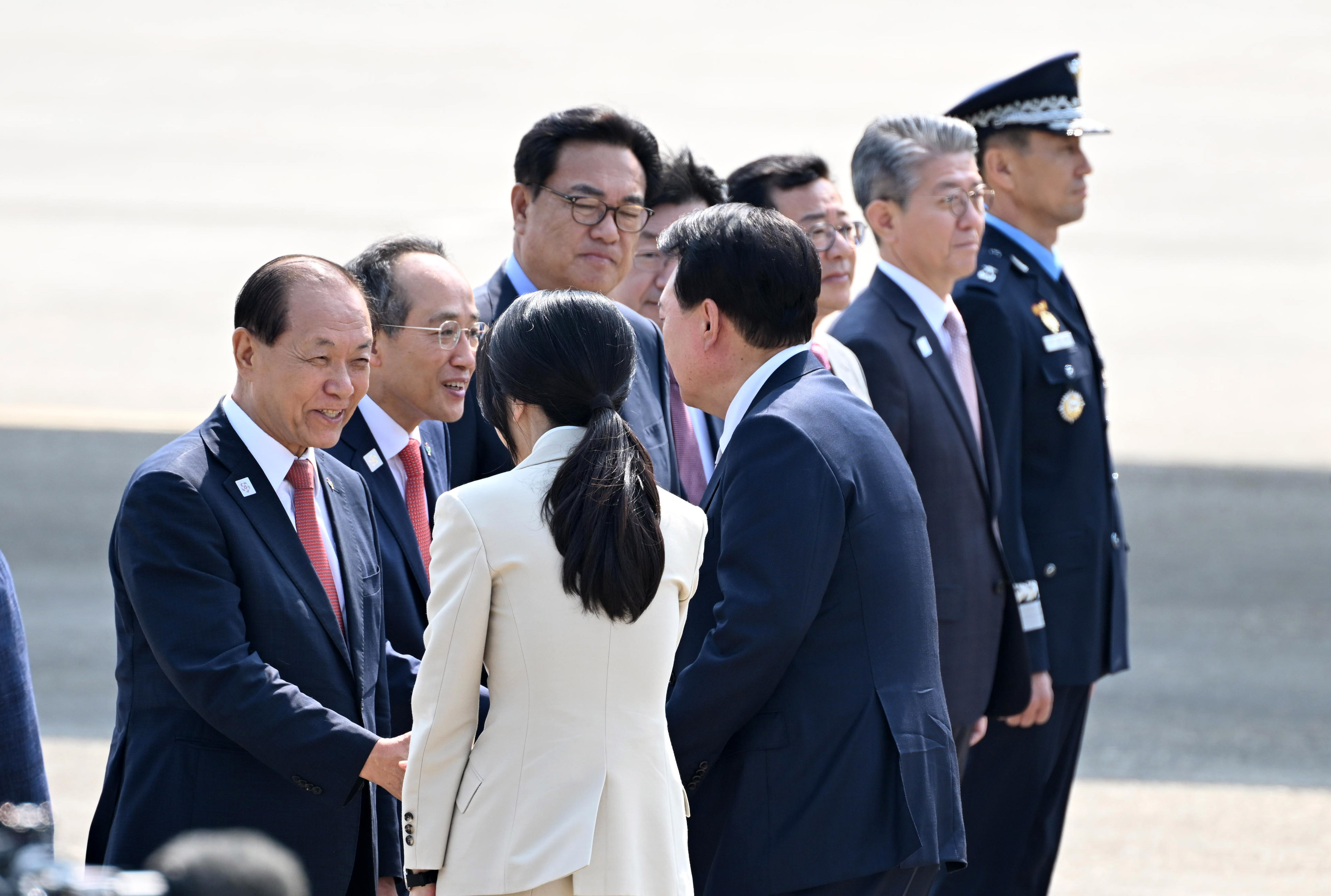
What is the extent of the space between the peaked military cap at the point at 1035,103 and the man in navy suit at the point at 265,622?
2260mm

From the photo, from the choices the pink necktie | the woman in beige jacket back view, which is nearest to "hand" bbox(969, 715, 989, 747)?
the pink necktie

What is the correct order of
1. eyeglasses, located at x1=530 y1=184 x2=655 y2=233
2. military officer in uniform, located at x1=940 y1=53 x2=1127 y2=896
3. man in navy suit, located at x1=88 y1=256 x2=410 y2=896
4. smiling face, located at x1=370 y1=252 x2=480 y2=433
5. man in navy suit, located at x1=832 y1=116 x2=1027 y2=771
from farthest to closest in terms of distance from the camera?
military officer in uniform, located at x1=940 y1=53 x2=1127 y2=896 → eyeglasses, located at x1=530 y1=184 x2=655 y2=233 → man in navy suit, located at x1=832 y1=116 x2=1027 y2=771 → smiling face, located at x1=370 y1=252 x2=480 y2=433 → man in navy suit, located at x1=88 y1=256 x2=410 y2=896

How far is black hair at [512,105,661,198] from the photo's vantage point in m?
3.48

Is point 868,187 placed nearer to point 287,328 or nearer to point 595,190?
point 595,190

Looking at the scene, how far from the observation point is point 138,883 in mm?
1189

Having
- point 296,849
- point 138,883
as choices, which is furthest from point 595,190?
point 138,883

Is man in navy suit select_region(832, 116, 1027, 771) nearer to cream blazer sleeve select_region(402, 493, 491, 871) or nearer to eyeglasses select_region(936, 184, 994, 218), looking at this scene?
eyeglasses select_region(936, 184, 994, 218)

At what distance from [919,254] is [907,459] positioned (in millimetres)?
535

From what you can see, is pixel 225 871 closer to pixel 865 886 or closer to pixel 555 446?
pixel 555 446

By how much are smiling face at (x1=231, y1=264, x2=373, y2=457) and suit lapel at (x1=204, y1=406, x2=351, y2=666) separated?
0.26 ft

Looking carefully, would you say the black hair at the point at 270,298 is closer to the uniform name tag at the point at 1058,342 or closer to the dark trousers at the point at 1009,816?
the uniform name tag at the point at 1058,342

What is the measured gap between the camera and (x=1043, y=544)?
12.6ft

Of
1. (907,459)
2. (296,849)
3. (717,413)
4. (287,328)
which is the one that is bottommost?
(296,849)

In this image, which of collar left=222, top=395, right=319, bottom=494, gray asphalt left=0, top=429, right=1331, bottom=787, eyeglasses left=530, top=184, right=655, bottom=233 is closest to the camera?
collar left=222, top=395, right=319, bottom=494
